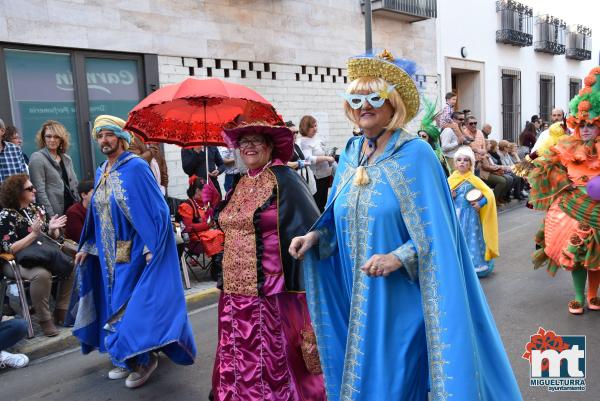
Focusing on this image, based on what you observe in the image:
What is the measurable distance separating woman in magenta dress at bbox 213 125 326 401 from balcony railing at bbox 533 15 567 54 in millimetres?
22827

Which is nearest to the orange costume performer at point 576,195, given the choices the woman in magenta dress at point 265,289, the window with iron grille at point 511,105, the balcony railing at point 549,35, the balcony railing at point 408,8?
the woman in magenta dress at point 265,289

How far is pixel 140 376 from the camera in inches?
165

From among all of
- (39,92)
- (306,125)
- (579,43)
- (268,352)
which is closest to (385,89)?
(268,352)

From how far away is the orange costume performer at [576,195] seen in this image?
15.8 feet

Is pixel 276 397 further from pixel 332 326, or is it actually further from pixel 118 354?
pixel 118 354

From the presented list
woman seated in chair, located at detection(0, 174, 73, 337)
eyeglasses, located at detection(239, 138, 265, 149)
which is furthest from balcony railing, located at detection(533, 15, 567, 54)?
eyeglasses, located at detection(239, 138, 265, 149)

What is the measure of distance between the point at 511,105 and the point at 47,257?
20214mm

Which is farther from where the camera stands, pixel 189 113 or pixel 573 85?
pixel 573 85

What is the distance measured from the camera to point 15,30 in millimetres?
7988

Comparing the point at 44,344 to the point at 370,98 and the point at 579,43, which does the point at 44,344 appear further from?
the point at 579,43

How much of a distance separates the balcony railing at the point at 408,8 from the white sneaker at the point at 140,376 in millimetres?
11996

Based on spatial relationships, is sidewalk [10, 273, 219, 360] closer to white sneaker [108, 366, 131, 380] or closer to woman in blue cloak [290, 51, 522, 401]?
white sneaker [108, 366, 131, 380]

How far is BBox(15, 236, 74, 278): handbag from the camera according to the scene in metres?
5.33

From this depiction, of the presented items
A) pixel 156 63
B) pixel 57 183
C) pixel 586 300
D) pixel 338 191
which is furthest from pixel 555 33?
pixel 338 191
